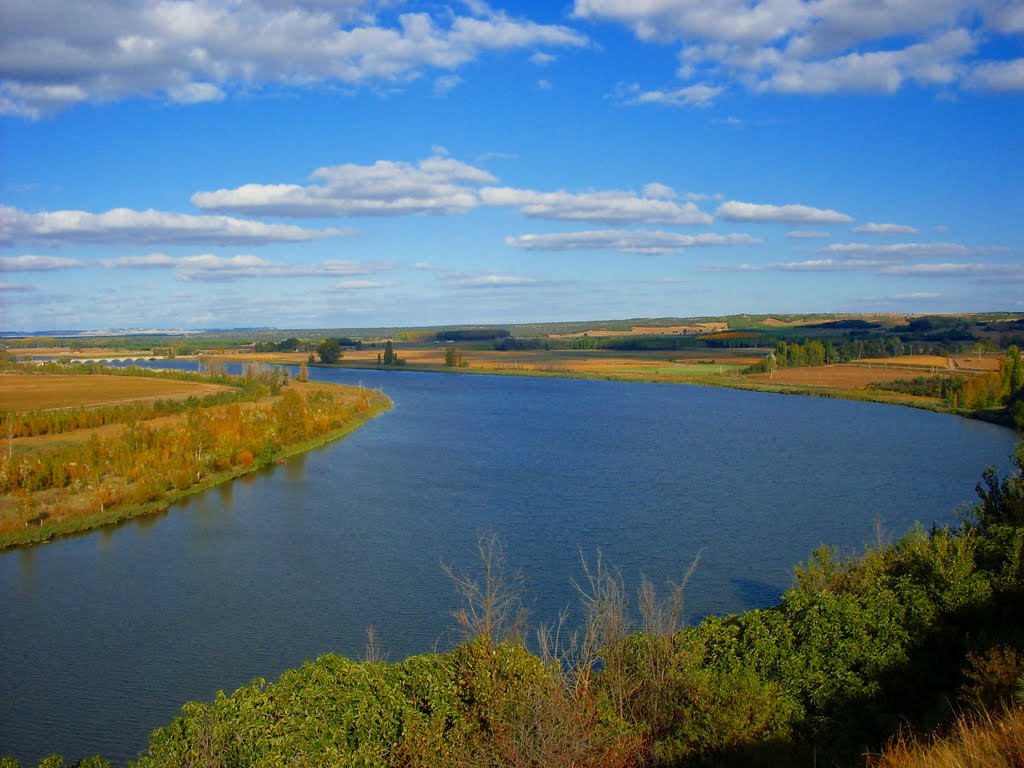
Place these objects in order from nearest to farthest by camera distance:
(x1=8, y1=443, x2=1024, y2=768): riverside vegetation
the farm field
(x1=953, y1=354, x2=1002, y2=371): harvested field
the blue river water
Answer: (x1=8, y1=443, x2=1024, y2=768): riverside vegetation → the blue river water → (x1=953, y1=354, x2=1002, y2=371): harvested field → the farm field

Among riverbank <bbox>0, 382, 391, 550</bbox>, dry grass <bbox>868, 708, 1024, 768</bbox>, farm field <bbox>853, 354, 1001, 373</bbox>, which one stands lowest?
riverbank <bbox>0, 382, 391, 550</bbox>

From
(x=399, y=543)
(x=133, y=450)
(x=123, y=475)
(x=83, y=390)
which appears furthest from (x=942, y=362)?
(x=83, y=390)

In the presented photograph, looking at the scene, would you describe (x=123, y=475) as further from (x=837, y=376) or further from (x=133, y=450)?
(x=837, y=376)

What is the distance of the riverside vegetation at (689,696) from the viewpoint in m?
5.14

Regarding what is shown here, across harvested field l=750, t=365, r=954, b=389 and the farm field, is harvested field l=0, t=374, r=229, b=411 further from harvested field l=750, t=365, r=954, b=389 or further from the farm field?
the farm field

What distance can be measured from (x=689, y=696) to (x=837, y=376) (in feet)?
133

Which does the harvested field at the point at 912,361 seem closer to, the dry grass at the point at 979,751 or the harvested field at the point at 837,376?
the harvested field at the point at 837,376

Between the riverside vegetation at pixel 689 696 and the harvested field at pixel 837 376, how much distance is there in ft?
112

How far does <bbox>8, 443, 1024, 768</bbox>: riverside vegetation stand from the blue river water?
281 centimetres

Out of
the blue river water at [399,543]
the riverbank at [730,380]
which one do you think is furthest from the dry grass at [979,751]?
the riverbank at [730,380]

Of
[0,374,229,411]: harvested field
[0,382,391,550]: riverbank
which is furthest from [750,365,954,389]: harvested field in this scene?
[0,374,229,411]: harvested field

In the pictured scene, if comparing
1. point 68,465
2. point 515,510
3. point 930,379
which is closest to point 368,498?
point 515,510

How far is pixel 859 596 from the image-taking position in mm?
7691

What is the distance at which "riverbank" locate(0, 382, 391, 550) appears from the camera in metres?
15.0
